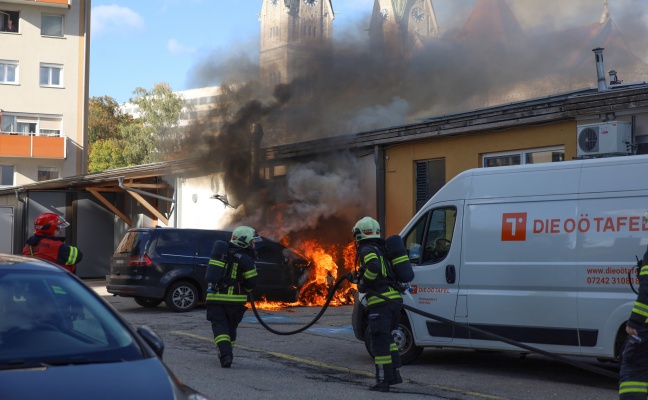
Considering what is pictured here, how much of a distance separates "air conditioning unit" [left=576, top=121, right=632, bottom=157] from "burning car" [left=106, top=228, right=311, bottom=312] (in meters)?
7.04

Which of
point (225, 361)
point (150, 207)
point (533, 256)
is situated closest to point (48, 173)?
point (150, 207)

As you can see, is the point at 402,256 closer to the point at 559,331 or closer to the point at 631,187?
the point at 559,331

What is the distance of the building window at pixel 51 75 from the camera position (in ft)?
145

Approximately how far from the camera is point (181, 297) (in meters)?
16.8

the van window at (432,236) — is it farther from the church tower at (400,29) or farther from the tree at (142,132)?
the tree at (142,132)

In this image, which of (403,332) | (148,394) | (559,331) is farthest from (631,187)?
(148,394)

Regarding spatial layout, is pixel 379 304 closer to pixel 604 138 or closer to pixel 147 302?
pixel 604 138

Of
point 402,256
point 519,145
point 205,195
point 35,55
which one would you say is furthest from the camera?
point 35,55

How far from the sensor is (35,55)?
43906 mm

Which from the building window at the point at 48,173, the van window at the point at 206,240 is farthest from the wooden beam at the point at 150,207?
the building window at the point at 48,173

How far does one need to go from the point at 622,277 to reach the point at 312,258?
10678 millimetres

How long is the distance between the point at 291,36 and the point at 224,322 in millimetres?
21525

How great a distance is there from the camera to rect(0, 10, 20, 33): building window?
44.2m

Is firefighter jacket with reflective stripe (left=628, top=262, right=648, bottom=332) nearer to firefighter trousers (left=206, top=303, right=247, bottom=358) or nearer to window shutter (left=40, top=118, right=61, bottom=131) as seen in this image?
firefighter trousers (left=206, top=303, right=247, bottom=358)
